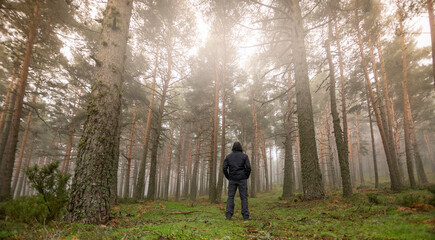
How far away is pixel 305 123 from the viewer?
6.89m

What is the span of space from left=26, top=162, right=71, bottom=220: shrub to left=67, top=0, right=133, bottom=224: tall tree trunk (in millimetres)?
508

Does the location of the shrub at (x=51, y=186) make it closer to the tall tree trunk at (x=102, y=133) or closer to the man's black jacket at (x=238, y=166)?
the tall tree trunk at (x=102, y=133)

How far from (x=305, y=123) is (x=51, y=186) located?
783 centimetres

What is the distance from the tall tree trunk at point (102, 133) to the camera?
370 cm

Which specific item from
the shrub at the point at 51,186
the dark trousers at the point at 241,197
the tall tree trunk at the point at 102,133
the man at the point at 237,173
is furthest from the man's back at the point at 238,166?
the shrub at the point at 51,186

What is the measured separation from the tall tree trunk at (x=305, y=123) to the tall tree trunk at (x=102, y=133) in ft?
20.1

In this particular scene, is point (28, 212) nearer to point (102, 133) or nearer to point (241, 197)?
point (102, 133)

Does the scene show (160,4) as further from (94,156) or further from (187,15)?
(94,156)

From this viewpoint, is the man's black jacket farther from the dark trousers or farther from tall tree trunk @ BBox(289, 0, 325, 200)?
tall tree trunk @ BBox(289, 0, 325, 200)

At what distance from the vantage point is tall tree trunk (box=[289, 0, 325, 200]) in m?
6.34

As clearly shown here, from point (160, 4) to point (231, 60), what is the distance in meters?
7.89

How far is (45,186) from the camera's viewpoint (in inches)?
163

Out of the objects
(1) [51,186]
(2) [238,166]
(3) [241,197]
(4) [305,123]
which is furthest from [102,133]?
(4) [305,123]

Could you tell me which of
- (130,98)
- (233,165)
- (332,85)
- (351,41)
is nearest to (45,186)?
(233,165)
